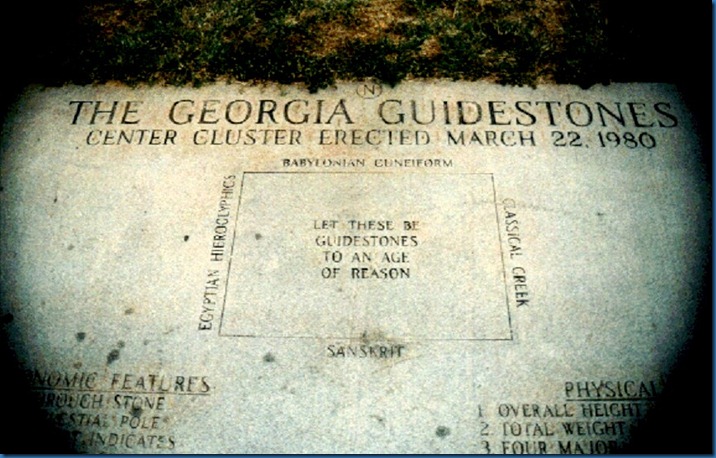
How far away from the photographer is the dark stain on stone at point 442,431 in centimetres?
304

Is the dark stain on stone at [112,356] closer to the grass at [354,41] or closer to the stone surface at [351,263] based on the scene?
the stone surface at [351,263]

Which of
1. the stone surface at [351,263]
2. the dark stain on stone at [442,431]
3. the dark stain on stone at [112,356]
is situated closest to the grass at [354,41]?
the stone surface at [351,263]

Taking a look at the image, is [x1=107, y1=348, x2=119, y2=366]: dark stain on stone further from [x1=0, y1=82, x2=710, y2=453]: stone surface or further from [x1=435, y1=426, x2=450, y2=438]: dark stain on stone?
[x1=435, y1=426, x2=450, y2=438]: dark stain on stone

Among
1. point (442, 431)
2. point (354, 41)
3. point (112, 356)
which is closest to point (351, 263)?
point (442, 431)

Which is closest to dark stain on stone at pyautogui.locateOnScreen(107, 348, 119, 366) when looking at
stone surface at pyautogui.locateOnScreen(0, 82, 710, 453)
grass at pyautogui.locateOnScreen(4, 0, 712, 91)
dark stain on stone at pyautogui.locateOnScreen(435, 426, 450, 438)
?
stone surface at pyautogui.locateOnScreen(0, 82, 710, 453)

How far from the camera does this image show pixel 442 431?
3051mm

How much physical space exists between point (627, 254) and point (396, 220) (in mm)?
1410

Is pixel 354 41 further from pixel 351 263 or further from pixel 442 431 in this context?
pixel 442 431

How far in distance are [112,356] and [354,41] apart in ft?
9.22

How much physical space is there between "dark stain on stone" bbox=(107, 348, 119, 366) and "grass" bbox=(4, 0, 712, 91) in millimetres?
1978

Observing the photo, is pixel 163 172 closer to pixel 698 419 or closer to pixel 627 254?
pixel 627 254

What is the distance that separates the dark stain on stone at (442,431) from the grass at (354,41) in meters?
2.39

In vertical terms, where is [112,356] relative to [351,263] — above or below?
below

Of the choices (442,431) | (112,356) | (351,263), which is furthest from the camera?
(351,263)
